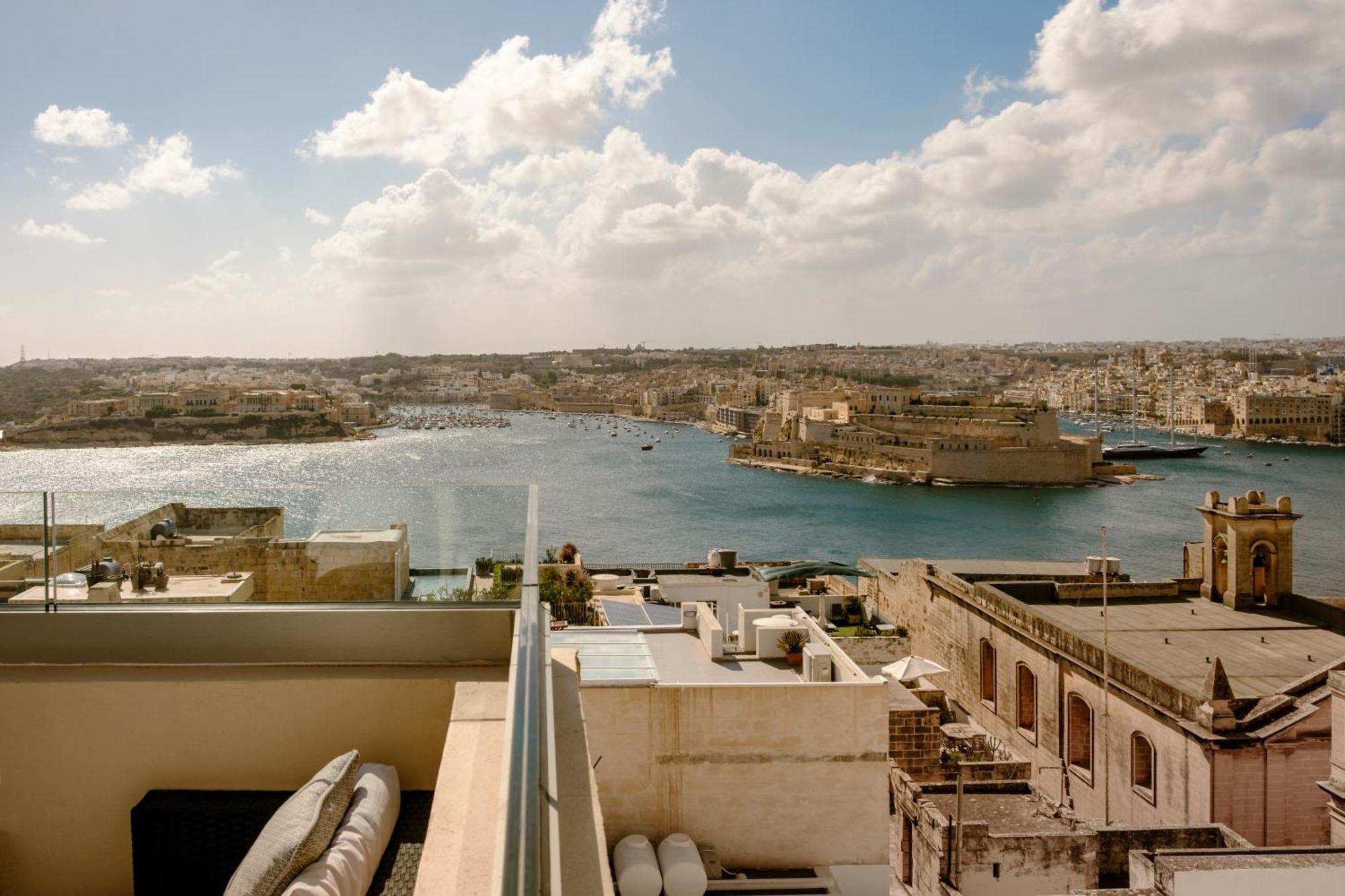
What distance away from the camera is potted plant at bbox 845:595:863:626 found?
11844 millimetres

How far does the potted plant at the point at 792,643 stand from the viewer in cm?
531

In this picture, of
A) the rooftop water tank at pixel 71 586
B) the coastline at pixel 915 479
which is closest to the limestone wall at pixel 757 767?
the rooftop water tank at pixel 71 586

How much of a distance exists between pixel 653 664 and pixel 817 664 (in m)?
0.79

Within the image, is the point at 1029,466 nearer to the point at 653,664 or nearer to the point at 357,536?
the point at 653,664

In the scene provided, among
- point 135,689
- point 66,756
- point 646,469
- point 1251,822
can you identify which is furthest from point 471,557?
point 646,469

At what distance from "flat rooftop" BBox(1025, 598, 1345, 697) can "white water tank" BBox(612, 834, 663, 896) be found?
2810mm

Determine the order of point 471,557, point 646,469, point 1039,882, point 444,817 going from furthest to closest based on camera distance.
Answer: point 646,469 < point 1039,882 < point 471,557 < point 444,817

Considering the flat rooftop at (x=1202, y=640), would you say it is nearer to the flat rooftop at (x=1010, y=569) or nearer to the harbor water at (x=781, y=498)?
the flat rooftop at (x=1010, y=569)

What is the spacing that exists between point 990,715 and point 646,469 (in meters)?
30.3

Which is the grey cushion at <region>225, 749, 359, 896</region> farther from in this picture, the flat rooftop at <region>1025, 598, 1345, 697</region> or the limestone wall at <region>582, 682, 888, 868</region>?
the flat rooftop at <region>1025, 598, 1345, 697</region>

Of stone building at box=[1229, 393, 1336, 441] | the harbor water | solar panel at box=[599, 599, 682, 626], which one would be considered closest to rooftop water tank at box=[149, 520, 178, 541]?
solar panel at box=[599, 599, 682, 626]

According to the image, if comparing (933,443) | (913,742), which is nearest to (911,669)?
(913,742)

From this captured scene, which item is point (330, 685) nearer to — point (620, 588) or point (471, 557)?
point (471, 557)

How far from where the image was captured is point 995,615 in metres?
7.17
